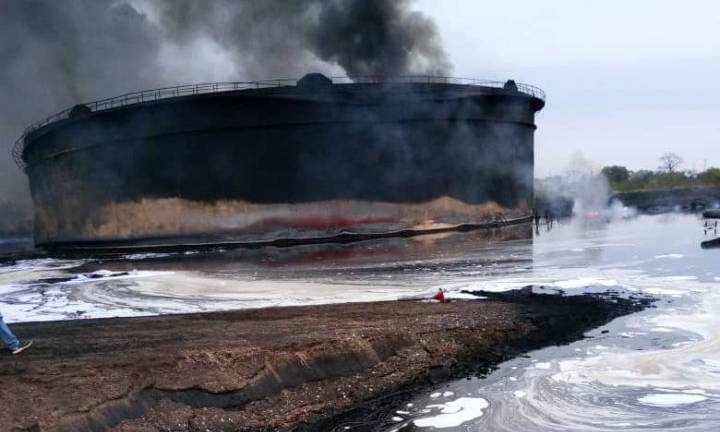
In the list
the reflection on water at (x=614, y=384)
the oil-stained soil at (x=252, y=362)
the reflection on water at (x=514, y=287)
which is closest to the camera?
the oil-stained soil at (x=252, y=362)

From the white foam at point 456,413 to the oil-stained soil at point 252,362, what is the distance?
0.59 m

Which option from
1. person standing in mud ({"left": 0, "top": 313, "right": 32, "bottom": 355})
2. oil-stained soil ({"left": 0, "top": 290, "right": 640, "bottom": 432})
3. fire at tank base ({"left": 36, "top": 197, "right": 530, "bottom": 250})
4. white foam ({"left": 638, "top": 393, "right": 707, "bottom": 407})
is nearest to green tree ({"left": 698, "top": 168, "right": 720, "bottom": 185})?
fire at tank base ({"left": 36, "top": 197, "right": 530, "bottom": 250})

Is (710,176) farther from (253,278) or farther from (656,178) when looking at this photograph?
(253,278)

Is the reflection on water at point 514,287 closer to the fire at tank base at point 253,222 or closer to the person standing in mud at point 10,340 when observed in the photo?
the fire at tank base at point 253,222

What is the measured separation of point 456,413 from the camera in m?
6.80

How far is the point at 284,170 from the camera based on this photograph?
31.5 m

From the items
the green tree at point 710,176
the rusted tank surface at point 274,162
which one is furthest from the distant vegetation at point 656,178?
the rusted tank surface at point 274,162

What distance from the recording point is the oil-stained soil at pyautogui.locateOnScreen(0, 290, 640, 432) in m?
6.34

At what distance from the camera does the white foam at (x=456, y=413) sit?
21.4ft

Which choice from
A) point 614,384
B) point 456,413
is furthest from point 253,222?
point 456,413

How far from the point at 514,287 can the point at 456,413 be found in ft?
22.8

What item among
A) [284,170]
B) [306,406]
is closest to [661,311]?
[306,406]

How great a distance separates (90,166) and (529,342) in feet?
96.7

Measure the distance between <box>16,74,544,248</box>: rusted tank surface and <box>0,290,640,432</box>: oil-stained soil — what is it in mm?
20751
